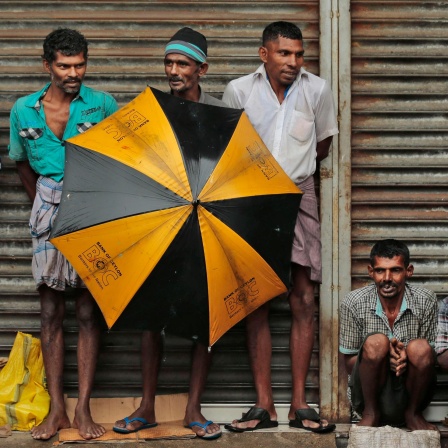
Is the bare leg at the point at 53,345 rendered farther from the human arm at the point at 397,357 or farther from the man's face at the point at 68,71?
the human arm at the point at 397,357

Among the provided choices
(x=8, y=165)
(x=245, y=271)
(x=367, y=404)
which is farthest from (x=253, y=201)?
(x=8, y=165)

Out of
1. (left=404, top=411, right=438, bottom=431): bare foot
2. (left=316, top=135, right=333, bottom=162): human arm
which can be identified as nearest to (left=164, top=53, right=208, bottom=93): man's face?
(left=316, top=135, right=333, bottom=162): human arm

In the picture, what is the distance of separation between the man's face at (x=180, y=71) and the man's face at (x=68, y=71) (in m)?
0.51

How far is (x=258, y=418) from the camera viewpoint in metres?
7.59

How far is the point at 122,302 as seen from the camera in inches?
276

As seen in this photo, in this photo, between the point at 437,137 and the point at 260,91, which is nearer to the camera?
the point at 260,91

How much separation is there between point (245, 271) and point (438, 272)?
1633 millimetres

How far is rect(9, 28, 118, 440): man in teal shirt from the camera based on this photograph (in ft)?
24.6

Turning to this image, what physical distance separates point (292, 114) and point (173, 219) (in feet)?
3.93

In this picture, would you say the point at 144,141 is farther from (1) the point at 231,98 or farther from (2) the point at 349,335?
(2) the point at 349,335

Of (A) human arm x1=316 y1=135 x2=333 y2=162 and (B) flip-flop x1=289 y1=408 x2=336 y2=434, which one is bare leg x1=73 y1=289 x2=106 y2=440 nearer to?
(B) flip-flop x1=289 y1=408 x2=336 y2=434

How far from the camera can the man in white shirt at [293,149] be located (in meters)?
Answer: 7.66

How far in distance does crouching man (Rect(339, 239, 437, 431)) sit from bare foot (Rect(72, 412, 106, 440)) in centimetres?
148

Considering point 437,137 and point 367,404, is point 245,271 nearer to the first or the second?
point 367,404
